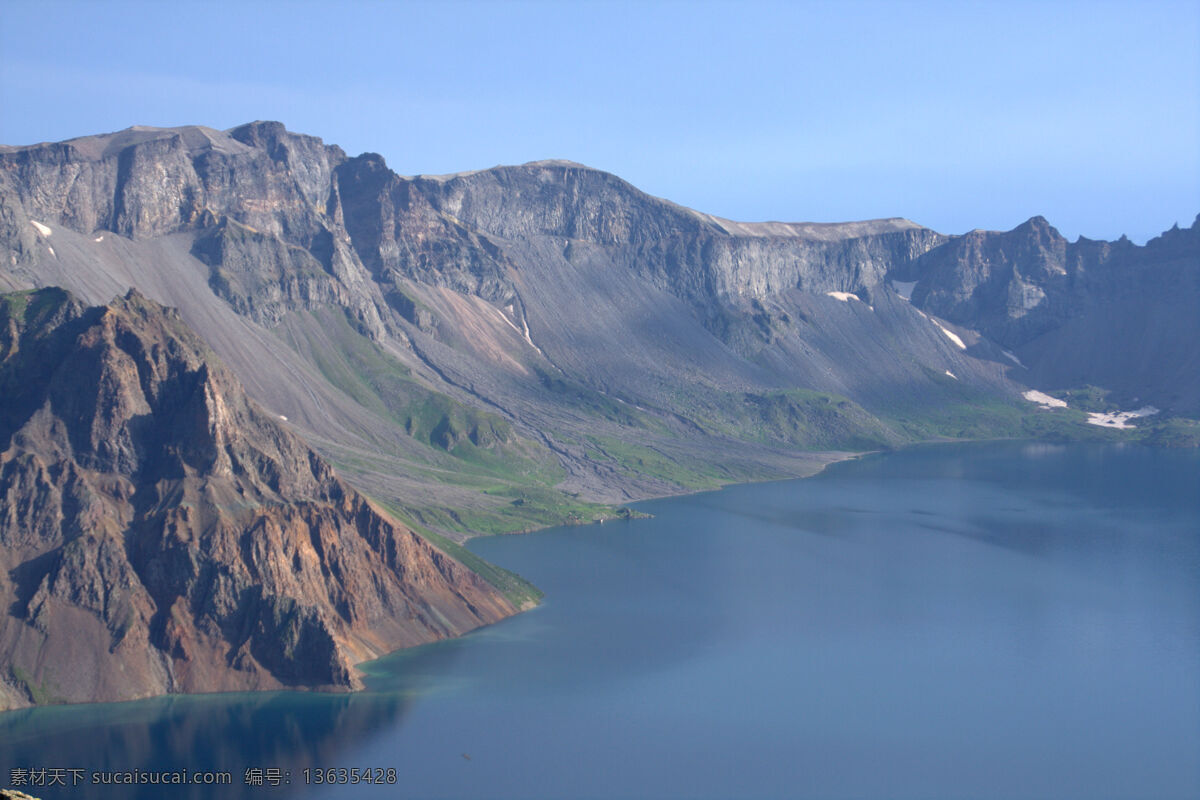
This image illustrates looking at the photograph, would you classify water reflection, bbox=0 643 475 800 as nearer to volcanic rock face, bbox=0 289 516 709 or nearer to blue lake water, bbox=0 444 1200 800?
blue lake water, bbox=0 444 1200 800

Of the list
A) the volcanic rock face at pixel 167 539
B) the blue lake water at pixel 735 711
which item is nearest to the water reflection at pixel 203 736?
the blue lake water at pixel 735 711

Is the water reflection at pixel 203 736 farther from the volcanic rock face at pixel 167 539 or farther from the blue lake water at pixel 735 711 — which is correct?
the volcanic rock face at pixel 167 539

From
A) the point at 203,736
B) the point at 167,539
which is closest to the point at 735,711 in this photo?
the point at 203,736

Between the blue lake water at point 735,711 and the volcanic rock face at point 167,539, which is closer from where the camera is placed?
the blue lake water at point 735,711

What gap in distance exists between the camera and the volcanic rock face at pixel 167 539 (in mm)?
115000

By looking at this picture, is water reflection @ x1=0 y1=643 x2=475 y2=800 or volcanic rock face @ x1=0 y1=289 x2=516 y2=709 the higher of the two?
volcanic rock face @ x1=0 y1=289 x2=516 y2=709

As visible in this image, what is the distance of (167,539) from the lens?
121 m

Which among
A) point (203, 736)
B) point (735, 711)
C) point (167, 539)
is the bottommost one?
point (203, 736)

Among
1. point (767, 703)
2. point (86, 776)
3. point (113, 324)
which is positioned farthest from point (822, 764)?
point (113, 324)

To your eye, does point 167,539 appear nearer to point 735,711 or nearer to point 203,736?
point 203,736

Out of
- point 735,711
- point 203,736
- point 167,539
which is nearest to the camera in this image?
point 203,736

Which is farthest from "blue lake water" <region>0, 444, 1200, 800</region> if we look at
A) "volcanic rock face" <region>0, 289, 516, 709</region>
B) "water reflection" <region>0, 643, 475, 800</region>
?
"volcanic rock face" <region>0, 289, 516, 709</region>

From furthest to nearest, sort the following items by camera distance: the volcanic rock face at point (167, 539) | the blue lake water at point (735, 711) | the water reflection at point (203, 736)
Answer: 1. the volcanic rock face at point (167, 539)
2. the blue lake water at point (735, 711)
3. the water reflection at point (203, 736)

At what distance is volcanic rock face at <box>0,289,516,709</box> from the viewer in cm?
11500
